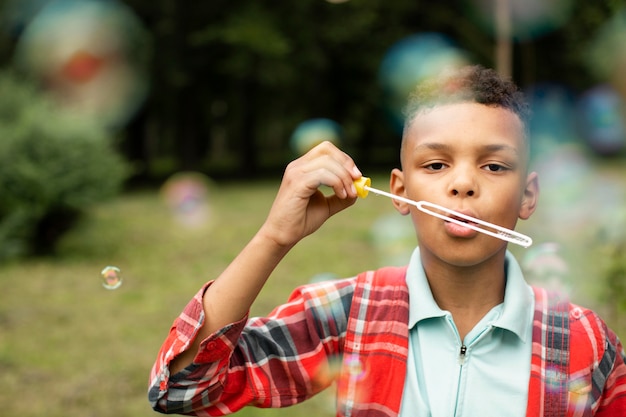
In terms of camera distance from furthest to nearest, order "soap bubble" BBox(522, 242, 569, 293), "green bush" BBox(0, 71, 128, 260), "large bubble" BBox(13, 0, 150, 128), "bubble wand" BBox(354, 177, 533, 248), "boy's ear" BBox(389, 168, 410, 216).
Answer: "large bubble" BBox(13, 0, 150, 128), "green bush" BBox(0, 71, 128, 260), "soap bubble" BBox(522, 242, 569, 293), "boy's ear" BBox(389, 168, 410, 216), "bubble wand" BBox(354, 177, 533, 248)

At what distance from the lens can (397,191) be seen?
5.03ft

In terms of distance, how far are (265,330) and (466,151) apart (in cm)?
52

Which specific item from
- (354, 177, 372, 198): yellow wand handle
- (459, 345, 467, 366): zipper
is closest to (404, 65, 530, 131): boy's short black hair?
(354, 177, 372, 198): yellow wand handle

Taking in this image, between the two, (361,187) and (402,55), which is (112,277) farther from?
(402,55)

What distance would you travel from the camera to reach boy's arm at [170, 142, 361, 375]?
4.33ft

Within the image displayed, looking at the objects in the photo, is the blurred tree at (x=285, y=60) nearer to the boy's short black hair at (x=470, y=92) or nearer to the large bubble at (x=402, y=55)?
the large bubble at (x=402, y=55)

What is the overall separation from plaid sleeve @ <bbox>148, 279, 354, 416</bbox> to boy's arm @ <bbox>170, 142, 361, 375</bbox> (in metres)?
0.03

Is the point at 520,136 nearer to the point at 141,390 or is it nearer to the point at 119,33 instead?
the point at 141,390

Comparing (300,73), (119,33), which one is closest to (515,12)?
(300,73)

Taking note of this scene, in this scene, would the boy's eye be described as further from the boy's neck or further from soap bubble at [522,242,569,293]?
soap bubble at [522,242,569,293]

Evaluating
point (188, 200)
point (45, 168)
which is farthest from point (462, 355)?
point (45, 168)

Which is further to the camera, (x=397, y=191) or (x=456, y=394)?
(x=397, y=191)

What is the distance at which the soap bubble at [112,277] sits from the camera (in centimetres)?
235

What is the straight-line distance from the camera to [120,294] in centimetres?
576
